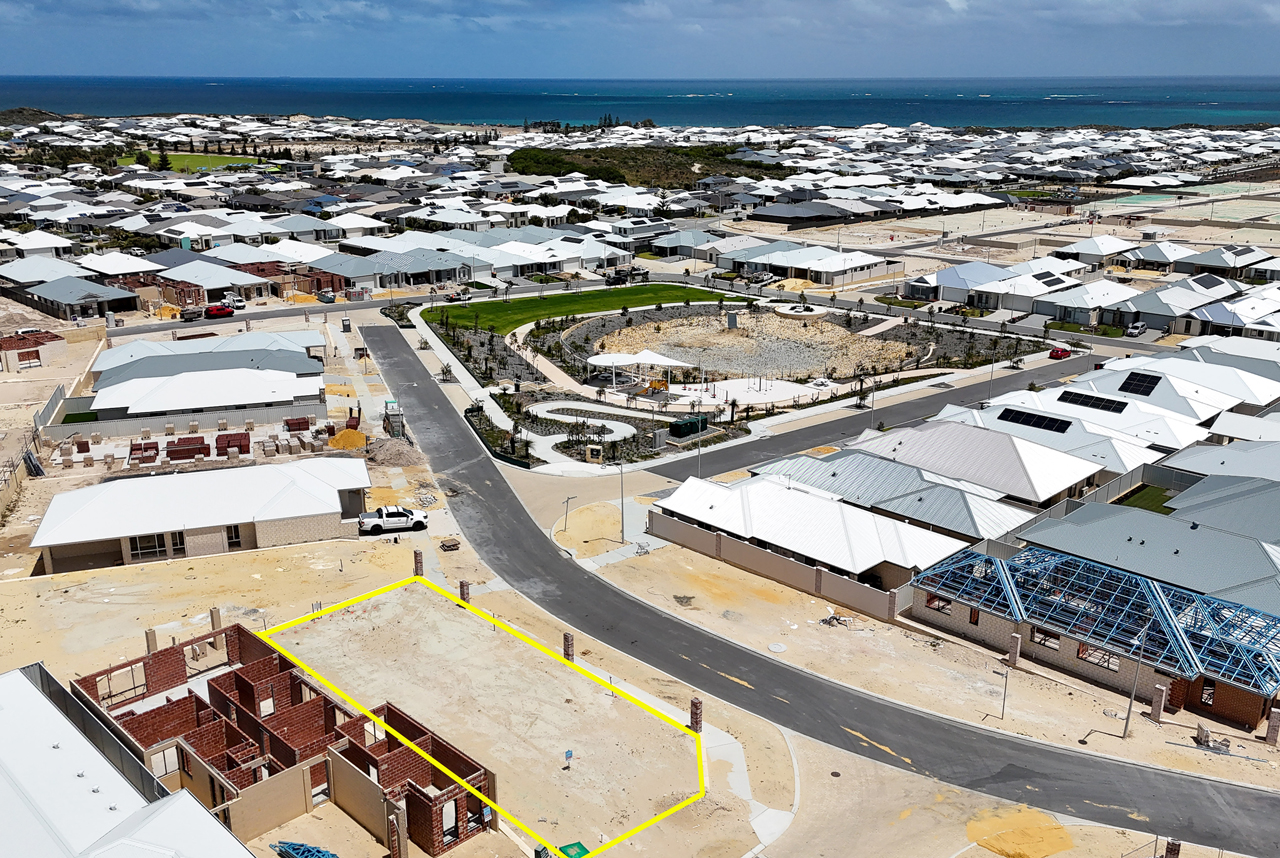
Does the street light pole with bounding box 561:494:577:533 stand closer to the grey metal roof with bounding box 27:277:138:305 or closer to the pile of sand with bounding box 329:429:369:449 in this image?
the pile of sand with bounding box 329:429:369:449

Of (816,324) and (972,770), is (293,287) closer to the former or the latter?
(816,324)

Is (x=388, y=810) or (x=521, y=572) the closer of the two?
(x=388, y=810)

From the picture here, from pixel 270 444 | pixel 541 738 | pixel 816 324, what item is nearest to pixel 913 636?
pixel 541 738

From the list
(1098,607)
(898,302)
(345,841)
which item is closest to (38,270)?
(898,302)

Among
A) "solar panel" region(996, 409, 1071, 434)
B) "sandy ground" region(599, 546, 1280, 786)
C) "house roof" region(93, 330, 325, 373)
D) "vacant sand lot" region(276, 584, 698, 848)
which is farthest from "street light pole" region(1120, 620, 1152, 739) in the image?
"house roof" region(93, 330, 325, 373)

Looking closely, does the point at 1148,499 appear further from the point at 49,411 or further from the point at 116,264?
the point at 116,264

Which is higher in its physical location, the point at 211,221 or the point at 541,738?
the point at 211,221
